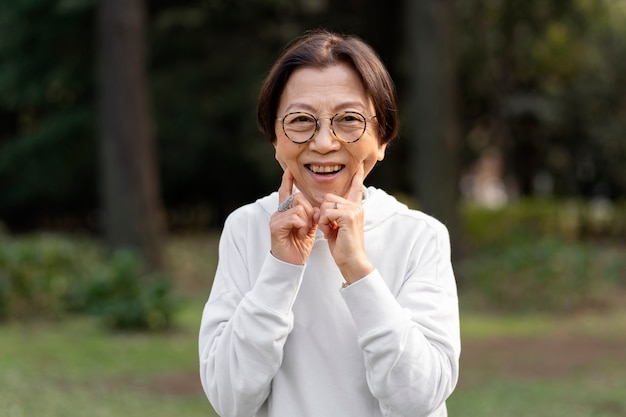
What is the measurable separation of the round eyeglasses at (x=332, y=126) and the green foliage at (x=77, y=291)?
868 cm

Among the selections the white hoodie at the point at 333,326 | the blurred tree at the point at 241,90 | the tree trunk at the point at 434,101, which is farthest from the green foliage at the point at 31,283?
the white hoodie at the point at 333,326

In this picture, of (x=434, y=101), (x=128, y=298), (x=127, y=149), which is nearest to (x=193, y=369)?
(x=128, y=298)

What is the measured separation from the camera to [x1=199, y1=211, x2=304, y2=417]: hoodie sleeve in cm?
215

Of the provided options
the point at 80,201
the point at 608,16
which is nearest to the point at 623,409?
the point at 608,16

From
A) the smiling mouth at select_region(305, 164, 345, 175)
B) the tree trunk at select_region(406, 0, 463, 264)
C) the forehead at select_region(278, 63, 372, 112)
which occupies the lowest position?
the tree trunk at select_region(406, 0, 463, 264)

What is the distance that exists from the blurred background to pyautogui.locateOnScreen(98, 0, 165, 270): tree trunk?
0.03 m

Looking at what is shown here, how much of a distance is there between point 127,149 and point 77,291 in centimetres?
389

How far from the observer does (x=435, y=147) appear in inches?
585

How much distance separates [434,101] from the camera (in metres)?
14.8

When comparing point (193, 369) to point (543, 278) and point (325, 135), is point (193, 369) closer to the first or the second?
point (543, 278)

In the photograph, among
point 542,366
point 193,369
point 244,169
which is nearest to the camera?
point 193,369

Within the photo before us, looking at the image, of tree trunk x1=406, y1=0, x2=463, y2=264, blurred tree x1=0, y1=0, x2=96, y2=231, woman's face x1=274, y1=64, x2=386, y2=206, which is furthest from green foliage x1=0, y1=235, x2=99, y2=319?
woman's face x1=274, y1=64, x2=386, y2=206

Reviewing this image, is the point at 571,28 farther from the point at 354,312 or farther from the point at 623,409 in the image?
the point at 354,312

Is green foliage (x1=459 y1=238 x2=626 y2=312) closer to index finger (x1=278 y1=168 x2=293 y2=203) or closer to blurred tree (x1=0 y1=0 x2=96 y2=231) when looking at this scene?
blurred tree (x1=0 y1=0 x2=96 y2=231)
